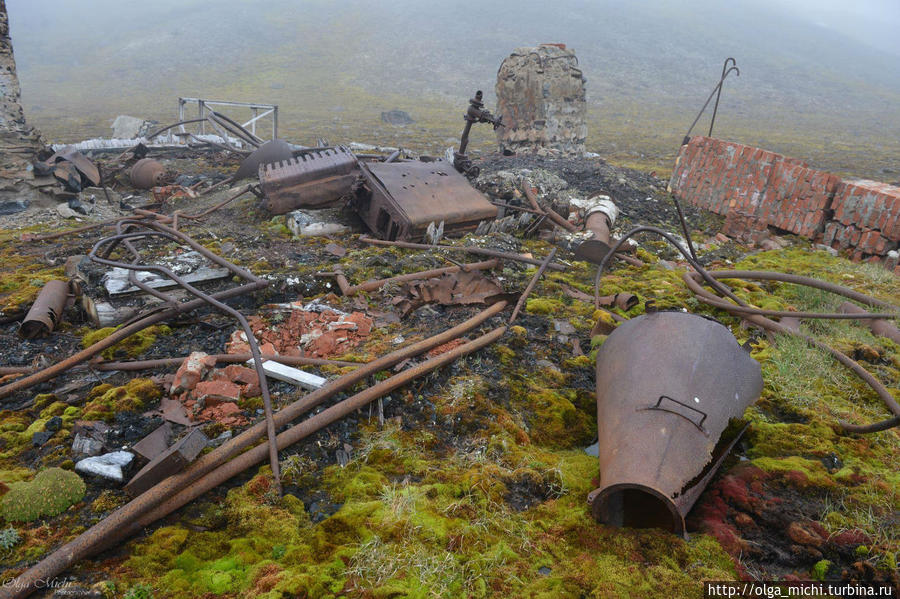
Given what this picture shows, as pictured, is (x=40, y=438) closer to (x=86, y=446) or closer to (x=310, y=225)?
(x=86, y=446)

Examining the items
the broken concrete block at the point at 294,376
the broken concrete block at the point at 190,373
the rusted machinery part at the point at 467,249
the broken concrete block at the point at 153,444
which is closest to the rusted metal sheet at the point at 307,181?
the rusted machinery part at the point at 467,249

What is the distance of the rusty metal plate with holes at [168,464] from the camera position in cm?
219

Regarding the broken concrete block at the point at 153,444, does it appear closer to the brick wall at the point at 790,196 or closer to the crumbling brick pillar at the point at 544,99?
the brick wall at the point at 790,196

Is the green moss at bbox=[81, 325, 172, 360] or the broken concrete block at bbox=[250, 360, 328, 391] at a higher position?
the broken concrete block at bbox=[250, 360, 328, 391]

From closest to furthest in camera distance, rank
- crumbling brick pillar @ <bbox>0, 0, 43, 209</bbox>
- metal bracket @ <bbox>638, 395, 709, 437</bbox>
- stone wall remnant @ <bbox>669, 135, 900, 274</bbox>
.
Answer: metal bracket @ <bbox>638, 395, 709, 437</bbox> < stone wall remnant @ <bbox>669, 135, 900, 274</bbox> < crumbling brick pillar @ <bbox>0, 0, 43, 209</bbox>

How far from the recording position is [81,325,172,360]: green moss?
11.6 feet

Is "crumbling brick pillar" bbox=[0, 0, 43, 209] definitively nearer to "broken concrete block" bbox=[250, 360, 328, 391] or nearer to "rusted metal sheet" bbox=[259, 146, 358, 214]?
"rusted metal sheet" bbox=[259, 146, 358, 214]

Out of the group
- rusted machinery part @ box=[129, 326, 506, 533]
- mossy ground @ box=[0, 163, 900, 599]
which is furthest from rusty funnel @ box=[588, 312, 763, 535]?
rusted machinery part @ box=[129, 326, 506, 533]

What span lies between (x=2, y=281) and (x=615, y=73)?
5075cm

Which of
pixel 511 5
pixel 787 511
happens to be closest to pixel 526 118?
pixel 787 511

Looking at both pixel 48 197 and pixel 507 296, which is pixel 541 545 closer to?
pixel 507 296

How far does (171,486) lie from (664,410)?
91.0 inches

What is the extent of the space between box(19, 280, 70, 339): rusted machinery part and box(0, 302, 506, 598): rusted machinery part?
2.34 meters

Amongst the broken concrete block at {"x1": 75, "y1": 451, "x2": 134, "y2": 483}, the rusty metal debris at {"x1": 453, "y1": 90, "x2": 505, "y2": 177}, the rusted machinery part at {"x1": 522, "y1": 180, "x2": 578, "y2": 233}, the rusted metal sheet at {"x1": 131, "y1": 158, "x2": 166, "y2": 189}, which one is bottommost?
the rusted metal sheet at {"x1": 131, "y1": 158, "x2": 166, "y2": 189}
